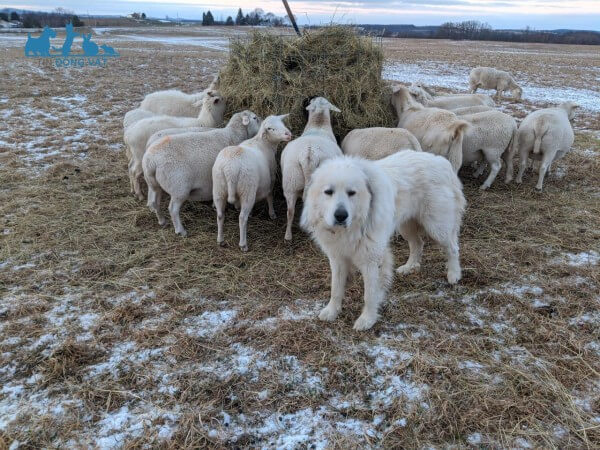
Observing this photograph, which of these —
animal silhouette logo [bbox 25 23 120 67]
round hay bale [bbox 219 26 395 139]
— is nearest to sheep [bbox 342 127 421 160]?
round hay bale [bbox 219 26 395 139]

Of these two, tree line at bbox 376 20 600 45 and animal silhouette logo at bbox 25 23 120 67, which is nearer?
animal silhouette logo at bbox 25 23 120 67

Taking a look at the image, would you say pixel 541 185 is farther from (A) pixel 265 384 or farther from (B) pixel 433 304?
(A) pixel 265 384

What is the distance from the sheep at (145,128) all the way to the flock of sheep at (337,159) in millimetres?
17

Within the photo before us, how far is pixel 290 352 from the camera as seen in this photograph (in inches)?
136

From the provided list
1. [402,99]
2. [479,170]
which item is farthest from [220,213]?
[479,170]

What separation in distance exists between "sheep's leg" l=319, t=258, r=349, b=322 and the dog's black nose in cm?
70

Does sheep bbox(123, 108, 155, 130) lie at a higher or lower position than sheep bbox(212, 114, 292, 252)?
higher

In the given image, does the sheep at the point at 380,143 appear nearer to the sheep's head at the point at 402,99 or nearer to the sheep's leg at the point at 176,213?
the sheep's head at the point at 402,99

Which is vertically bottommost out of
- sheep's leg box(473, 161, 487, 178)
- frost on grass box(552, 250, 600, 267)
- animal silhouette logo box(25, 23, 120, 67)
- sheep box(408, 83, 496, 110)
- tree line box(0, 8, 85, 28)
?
frost on grass box(552, 250, 600, 267)

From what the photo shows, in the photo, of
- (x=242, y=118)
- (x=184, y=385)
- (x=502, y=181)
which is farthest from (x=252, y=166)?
(x=502, y=181)

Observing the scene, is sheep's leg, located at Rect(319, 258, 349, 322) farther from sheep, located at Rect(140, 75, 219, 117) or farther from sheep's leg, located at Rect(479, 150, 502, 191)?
sheep, located at Rect(140, 75, 219, 117)

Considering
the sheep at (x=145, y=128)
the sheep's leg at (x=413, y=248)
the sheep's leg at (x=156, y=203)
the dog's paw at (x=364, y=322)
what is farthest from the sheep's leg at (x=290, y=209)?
the sheep at (x=145, y=128)

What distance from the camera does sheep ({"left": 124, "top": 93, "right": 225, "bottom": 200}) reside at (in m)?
6.21

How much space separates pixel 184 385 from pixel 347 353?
4.41 feet
